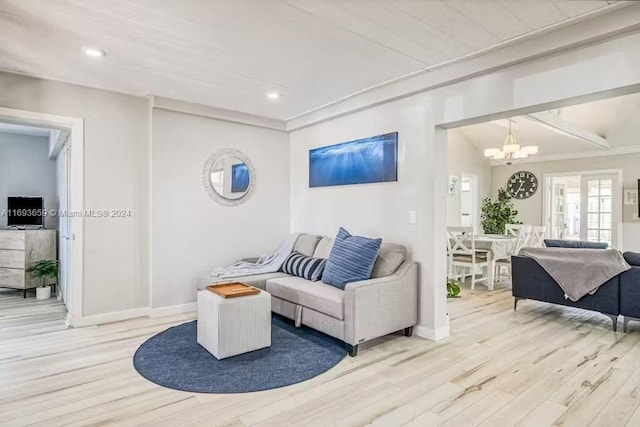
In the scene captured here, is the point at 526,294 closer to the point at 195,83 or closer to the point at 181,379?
the point at 181,379

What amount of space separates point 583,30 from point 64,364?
4373mm

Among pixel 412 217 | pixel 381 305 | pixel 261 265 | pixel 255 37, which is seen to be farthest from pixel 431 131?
pixel 261 265

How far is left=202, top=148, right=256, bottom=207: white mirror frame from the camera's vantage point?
4.52 metres

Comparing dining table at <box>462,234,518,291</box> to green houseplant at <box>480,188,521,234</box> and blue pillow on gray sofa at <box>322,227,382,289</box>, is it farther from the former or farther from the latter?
blue pillow on gray sofa at <box>322,227,382,289</box>

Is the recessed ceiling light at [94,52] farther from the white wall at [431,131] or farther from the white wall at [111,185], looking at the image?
the white wall at [431,131]

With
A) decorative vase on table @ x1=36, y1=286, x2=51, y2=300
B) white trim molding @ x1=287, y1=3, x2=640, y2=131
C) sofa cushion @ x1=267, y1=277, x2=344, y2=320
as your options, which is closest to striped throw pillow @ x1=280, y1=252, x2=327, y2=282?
sofa cushion @ x1=267, y1=277, x2=344, y2=320

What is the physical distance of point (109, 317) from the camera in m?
3.88

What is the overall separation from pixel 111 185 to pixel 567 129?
22.1ft

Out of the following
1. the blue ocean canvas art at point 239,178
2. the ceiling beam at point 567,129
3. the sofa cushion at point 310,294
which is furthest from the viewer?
the ceiling beam at point 567,129

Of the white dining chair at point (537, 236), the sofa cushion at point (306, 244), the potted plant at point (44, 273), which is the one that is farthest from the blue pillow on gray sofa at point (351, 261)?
the white dining chair at point (537, 236)

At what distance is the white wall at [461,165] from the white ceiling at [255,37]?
14.4 ft

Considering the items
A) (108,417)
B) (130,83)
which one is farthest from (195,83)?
(108,417)

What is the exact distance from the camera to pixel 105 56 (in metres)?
2.99

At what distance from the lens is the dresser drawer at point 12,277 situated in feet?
16.4
